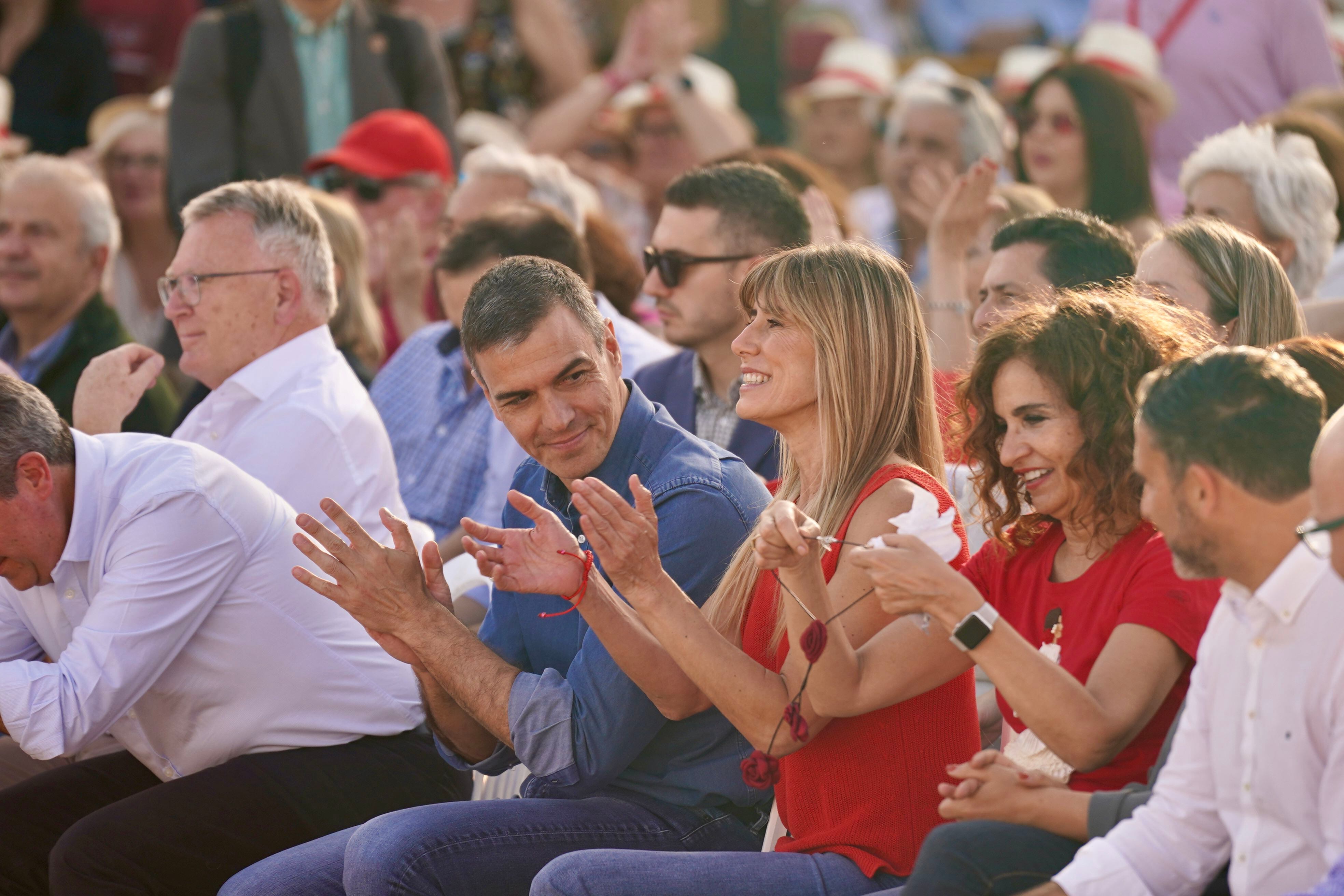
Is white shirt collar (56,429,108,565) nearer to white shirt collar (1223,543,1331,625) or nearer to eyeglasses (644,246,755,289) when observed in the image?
eyeglasses (644,246,755,289)

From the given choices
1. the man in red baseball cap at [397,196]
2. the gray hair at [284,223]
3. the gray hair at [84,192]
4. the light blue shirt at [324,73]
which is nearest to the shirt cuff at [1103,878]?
the gray hair at [284,223]

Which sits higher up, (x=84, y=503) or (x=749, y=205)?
(x=749, y=205)

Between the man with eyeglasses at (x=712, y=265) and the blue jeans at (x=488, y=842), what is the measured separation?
170 centimetres

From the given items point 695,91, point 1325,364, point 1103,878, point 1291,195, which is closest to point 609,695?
point 1103,878

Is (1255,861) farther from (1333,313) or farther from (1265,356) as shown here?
(1333,313)

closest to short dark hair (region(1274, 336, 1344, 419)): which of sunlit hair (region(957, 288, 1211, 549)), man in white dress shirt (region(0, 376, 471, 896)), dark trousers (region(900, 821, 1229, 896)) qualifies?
sunlit hair (region(957, 288, 1211, 549))

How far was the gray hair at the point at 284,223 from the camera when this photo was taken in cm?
434

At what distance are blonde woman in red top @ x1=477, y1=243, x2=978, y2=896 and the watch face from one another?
0.26 metres

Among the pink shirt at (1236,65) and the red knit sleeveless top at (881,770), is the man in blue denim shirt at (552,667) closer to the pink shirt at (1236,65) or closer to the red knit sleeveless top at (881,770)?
the red knit sleeveless top at (881,770)

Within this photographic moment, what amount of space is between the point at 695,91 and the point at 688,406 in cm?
298

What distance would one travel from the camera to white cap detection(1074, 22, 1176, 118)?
21.8ft

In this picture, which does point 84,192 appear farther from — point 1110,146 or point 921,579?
point 921,579

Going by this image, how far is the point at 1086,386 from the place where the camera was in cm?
277

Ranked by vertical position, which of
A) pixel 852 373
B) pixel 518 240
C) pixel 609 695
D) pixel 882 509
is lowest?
pixel 609 695
